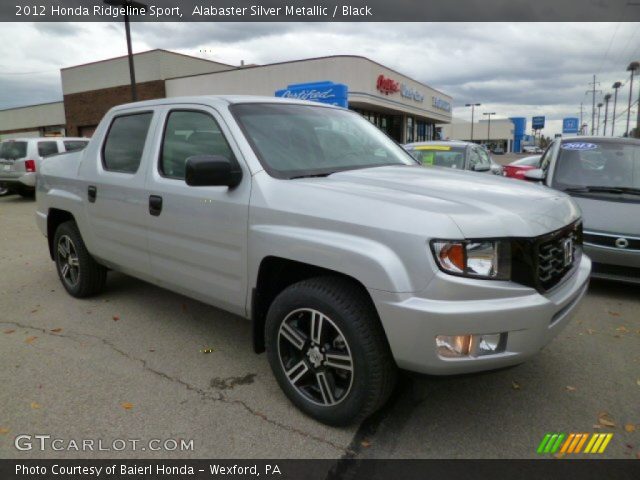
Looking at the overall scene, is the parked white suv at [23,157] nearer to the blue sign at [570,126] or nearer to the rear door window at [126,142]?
the rear door window at [126,142]

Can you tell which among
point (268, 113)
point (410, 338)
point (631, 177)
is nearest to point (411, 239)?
point (410, 338)

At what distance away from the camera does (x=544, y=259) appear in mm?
2516

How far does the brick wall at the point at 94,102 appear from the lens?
1190 inches

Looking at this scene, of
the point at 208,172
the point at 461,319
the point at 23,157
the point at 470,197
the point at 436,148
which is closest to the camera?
the point at 461,319

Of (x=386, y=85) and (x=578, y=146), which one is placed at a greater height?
(x=386, y=85)

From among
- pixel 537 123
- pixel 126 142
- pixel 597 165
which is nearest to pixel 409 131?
pixel 597 165

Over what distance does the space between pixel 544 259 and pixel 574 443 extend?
103 cm

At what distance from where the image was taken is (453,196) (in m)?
2.61

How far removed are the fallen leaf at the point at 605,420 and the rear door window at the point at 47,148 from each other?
15319 mm

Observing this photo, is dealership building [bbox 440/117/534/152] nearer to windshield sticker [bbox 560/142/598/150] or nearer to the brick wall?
the brick wall

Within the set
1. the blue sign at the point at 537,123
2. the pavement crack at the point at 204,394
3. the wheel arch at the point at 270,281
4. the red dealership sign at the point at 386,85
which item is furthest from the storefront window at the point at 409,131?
the blue sign at the point at 537,123

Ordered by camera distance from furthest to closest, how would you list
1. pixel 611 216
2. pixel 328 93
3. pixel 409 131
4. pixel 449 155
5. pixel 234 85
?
pixel 409 131 < pixel 234 85 < pixel 328 93 < pixel 449 155 < pixel 611 216

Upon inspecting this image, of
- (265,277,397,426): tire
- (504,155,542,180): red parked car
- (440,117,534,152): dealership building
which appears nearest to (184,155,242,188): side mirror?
(265,277,397,426): tire

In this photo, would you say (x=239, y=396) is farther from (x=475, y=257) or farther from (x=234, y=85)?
(x=234, y=85)
